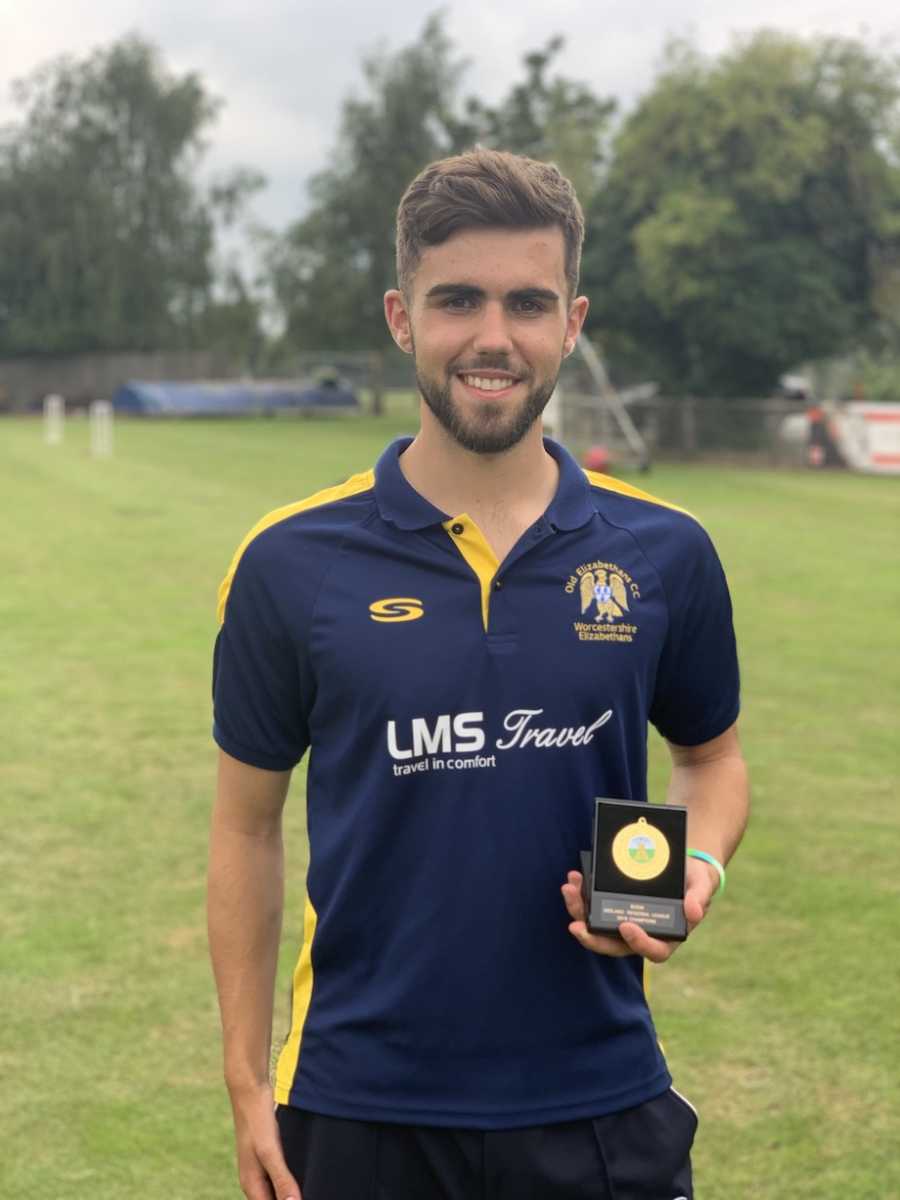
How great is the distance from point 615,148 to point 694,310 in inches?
196

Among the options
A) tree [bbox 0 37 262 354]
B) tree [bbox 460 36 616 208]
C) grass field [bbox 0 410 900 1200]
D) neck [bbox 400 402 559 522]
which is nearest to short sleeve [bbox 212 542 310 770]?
neck [bbox 400 402 559 522]

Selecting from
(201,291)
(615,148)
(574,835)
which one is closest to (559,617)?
(574,835)

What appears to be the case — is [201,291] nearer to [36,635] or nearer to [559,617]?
[36,635]

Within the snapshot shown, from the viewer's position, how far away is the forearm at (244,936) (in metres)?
2.66

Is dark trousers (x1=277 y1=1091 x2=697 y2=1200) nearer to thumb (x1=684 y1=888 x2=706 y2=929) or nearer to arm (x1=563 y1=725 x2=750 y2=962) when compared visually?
thumb (x1=684 y1=888 x2=706 y2=929)

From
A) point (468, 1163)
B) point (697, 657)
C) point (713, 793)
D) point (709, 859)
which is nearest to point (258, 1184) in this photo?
point (468, 1163)

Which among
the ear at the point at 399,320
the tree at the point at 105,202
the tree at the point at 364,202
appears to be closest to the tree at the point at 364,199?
the tree at the point at 364,202

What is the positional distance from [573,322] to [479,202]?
0.99 ft

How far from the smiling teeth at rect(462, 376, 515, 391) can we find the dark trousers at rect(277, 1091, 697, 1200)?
3.86 feet

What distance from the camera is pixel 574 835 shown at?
2.56 meters

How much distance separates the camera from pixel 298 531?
2.66 metres

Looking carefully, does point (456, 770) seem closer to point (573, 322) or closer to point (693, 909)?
point (693, 909)

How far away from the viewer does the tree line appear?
3659 centimetres

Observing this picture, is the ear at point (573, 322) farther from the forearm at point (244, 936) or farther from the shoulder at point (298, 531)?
the forearm at point (244, 936)
